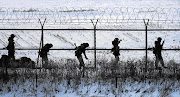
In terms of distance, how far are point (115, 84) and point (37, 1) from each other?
5143 centimetres

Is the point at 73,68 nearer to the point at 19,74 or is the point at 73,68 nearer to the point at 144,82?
the point at 19,74

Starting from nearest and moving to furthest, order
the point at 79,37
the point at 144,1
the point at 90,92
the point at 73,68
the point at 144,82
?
the point at 90,92 < the point at 144,82 < the point at 73,68 < the point at 79,37 < the point at 144,1

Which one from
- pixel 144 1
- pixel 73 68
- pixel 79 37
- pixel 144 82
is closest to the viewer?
pixel 144 82

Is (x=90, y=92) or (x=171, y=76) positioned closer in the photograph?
(x=90, y=92)

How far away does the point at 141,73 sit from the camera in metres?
12.8

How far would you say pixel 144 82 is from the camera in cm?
1204

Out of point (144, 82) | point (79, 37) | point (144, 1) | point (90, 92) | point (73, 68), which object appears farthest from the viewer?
point (144, 1)

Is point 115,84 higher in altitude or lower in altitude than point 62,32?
lower

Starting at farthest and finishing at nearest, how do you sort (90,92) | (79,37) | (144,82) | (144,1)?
(144,1) < (79,37) < (144,82) < (90,92)

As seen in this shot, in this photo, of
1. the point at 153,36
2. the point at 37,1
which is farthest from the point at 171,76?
the point at 37,1

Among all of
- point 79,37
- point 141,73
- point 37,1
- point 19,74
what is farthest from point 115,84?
point 37,1

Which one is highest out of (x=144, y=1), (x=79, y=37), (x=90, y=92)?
(x=144, y=1)

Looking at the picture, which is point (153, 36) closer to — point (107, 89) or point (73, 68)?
point (73, 68)

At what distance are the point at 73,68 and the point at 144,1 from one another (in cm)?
4615
